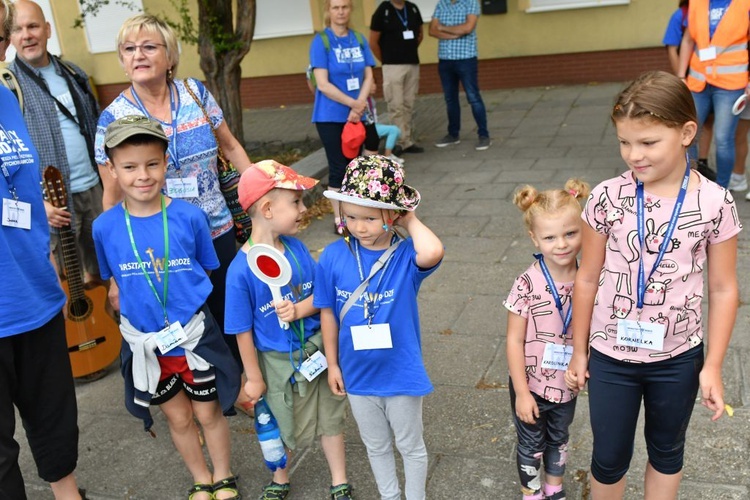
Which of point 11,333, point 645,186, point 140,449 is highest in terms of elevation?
point 645,186

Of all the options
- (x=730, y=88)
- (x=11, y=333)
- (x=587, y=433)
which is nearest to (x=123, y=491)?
(x=11, y=333)

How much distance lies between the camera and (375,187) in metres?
2.33

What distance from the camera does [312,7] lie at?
12.4 meters

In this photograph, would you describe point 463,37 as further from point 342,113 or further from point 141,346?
point 141,346

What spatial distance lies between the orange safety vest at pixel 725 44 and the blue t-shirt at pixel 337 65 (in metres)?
2.50

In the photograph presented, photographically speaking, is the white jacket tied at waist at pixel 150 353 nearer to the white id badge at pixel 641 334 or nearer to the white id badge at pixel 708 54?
the white id badge at pixel 641 334

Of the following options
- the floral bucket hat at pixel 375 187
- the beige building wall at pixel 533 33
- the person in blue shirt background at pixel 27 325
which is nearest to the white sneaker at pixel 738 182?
the floral bucket hat at pixel 375 187

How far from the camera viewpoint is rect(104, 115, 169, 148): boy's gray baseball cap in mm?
2654

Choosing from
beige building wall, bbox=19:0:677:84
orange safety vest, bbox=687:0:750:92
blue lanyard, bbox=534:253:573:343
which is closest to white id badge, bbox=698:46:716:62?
orange safety vest, bbox=687:0:750:92

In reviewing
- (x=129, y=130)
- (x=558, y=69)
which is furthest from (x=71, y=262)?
(x=558, y=69)

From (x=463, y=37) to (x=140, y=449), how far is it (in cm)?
590

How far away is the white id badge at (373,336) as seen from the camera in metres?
2.48

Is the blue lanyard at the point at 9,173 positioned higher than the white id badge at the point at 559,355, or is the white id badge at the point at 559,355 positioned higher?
the blue lanyard at the point at 9,173

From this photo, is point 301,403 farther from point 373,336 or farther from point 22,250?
point 22,250
